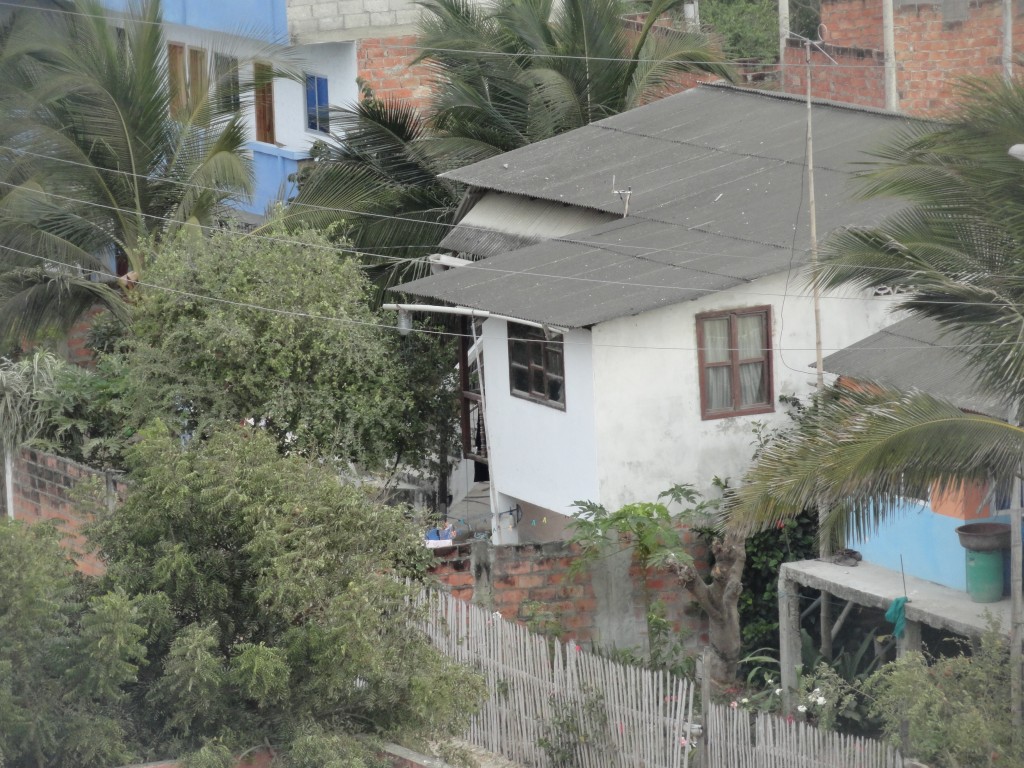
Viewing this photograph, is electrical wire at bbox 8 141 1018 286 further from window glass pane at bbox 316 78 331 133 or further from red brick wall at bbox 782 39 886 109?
red brick wall at bbox 782 39 886 109

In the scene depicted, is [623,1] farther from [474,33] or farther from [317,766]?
[317,766]

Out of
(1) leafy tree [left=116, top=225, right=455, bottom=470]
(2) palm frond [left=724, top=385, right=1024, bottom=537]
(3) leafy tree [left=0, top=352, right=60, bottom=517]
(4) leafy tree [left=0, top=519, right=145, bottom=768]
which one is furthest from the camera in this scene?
(3) leafy tree [left=0, top=352, right=60, bottom=517]

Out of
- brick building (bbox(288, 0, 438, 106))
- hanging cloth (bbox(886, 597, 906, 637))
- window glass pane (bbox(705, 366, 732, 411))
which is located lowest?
hanging cloth (bbox(886, 597, 906, 637))

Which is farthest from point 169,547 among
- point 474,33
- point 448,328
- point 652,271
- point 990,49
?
point 990,49

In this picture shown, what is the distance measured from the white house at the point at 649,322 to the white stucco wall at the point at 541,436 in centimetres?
2

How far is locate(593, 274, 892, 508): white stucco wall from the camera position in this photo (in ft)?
51.4

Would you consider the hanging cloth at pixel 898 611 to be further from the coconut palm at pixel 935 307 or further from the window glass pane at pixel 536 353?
the window glass pane at pixel 536 353

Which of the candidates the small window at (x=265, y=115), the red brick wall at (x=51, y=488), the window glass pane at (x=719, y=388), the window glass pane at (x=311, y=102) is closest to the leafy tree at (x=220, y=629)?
the red brick wall at (x=51, y=488)

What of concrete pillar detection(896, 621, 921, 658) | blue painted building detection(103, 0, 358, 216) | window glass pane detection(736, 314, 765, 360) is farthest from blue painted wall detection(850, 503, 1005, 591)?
blue painted building detection(103, 0, 358, 216)

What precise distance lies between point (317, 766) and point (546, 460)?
803 cm

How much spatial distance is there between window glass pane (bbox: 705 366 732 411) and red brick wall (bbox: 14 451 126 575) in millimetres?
6108

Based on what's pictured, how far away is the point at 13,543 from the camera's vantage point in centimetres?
862

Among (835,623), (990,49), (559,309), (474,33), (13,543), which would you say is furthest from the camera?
(990,49)

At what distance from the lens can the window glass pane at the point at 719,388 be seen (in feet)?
52.9
